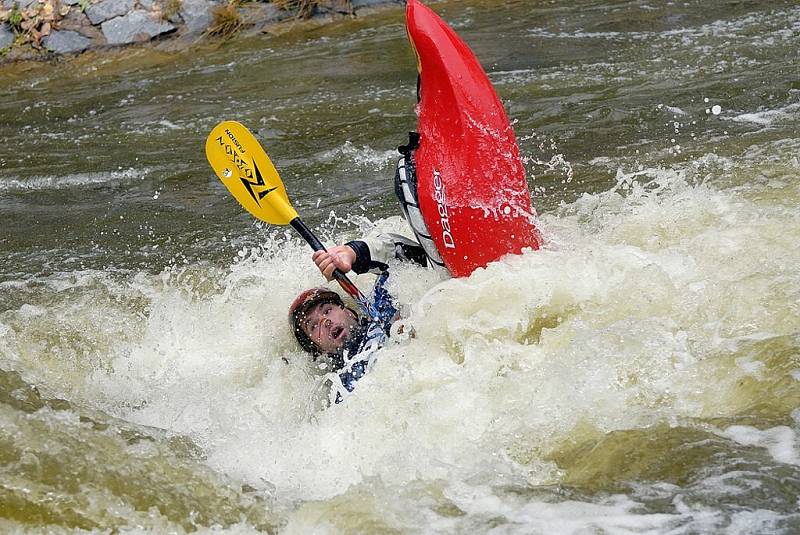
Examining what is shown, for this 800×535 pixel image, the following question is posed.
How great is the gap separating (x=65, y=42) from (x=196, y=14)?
143 centimetres

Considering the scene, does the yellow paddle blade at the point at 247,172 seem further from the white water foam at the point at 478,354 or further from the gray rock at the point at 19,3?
the gray rock at the point at 19,3

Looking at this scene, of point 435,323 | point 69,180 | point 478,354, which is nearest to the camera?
point 478,354

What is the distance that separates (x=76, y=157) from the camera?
7.38 meters

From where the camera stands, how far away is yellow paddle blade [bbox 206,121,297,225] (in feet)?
15.3

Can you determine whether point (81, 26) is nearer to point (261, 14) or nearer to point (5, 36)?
point (5, 36)

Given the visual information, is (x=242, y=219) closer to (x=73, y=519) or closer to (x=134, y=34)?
(x=73, y=519)

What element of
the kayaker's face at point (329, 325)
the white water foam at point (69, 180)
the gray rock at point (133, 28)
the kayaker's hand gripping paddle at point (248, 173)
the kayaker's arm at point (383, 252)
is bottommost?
the white water foam at point (69, 180)

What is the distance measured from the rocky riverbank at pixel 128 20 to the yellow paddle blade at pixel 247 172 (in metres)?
6.08

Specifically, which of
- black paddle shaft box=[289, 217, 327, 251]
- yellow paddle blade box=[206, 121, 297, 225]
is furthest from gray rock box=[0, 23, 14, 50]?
black paddle shaft box=[289, 217, 327, 251]

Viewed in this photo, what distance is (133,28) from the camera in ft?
34.5

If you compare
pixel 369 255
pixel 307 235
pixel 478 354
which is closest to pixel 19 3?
pixel 307 235

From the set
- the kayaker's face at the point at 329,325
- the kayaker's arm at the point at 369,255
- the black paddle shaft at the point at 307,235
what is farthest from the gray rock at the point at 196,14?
the kayaker's face at the point at 329,325

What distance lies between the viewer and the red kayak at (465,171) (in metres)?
3.93

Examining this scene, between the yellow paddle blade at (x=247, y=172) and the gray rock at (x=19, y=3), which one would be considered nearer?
the yellow paddle blade at (x=247, y=172)
